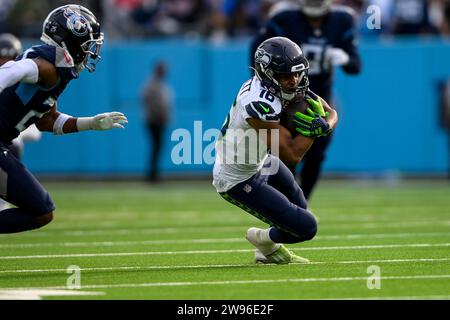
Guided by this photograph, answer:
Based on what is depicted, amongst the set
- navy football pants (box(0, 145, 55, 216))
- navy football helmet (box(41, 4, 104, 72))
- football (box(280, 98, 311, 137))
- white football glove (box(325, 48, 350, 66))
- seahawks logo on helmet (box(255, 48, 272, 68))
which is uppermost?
navy football helmet (box(41, 4, 104, 72))

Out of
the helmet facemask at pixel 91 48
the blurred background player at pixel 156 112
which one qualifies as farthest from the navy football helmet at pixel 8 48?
the blurred background player at pixel 156 112

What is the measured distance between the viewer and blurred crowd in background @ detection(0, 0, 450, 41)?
17.7 metres

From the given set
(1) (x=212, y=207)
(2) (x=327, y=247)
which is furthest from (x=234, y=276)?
(1) (x=212, y=207)

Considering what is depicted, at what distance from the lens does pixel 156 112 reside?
55.4ft

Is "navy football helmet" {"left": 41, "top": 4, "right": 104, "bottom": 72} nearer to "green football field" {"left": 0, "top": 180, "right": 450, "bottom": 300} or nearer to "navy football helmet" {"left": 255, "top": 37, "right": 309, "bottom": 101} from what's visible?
"navy football helmet" {"left": 255, "top": 37, "right": 309, "bottom": 101}

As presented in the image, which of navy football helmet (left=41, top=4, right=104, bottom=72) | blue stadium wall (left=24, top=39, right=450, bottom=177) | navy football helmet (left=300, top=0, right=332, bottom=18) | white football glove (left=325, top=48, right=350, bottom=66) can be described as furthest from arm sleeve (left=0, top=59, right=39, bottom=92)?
blue stadium wall (left=24, top=39, right=450, bottom=177)

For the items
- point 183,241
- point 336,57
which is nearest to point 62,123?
point 183,241

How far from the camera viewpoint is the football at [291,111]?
6516mm

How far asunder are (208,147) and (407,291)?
14.3 ft

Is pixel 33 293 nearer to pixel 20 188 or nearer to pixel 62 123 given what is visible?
pixel 20 188

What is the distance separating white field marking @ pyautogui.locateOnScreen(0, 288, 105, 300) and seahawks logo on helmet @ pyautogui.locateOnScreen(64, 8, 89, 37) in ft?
5.62

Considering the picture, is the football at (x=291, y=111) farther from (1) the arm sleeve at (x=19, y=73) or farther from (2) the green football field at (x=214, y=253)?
(1) the arm sleeve at (x=19, y=73)

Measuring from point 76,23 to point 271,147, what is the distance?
1.43 m

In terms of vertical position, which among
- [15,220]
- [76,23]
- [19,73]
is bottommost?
[15,220]
